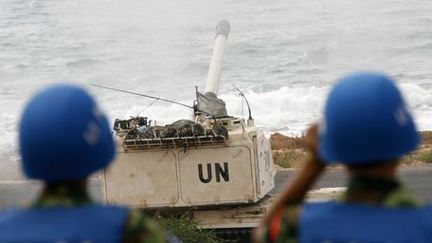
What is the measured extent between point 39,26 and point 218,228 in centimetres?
4136

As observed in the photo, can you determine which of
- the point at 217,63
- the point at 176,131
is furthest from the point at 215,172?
the point at 217,63

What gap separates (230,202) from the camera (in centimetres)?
1270

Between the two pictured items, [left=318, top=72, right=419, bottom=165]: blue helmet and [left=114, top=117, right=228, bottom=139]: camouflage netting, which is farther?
[left=114, top=117, right=228, bottom=139]: camouflage netting

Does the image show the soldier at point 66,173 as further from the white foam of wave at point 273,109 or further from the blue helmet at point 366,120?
the white foam of wave at point 273,109

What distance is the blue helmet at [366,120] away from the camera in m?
2.94


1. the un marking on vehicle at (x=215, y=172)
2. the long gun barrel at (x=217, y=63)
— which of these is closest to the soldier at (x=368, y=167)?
the un marking on vehicle at (x=215, y=172)

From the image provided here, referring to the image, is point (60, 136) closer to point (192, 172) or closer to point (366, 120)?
point (366, 120)

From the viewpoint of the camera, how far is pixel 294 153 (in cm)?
2377

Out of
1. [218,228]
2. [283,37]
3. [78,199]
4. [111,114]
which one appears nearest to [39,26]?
[283,37]

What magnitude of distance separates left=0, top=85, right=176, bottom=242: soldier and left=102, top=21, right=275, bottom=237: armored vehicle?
9271mm

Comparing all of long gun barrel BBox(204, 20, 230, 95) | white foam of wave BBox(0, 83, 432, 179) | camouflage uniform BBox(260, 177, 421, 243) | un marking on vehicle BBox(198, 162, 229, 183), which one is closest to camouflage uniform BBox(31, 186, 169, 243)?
camouflage uniform BBox(260, 177, 421, 243)

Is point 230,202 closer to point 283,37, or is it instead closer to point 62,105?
point 62,105

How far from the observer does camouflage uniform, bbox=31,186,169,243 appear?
302 centimetres

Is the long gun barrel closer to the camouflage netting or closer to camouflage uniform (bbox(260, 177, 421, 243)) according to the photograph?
the camouflage netting
